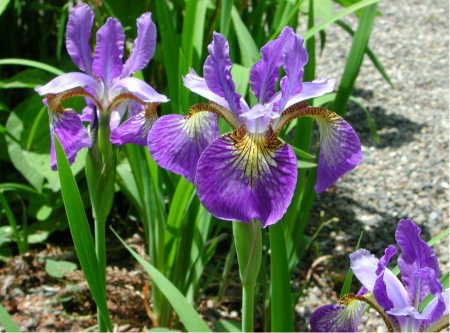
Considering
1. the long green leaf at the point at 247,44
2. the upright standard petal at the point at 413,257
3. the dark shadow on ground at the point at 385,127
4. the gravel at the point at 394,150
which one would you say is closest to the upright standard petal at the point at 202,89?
the upright standard petal at the point at 413,257

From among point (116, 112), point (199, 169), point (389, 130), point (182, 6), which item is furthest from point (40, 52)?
point (199, 169)

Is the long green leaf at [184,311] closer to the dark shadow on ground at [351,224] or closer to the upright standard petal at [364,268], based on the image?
the upright standard petal at [364,268]

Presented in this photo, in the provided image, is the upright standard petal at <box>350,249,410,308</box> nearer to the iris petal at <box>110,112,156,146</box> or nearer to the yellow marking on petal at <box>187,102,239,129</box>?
the yellow marking on petal at <box>187,102,239,129</box>

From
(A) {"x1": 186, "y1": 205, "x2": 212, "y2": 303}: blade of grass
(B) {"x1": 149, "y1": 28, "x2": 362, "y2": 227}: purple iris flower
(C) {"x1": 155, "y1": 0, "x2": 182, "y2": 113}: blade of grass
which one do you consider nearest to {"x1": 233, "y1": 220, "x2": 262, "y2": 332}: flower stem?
(B) {"x1": 149, "y1": 28, "x2": 362, "y2": 227}: purple iris flower

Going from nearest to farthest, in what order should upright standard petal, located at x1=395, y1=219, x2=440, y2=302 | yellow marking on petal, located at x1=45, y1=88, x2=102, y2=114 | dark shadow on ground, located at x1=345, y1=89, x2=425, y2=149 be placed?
upright standard petal, located at x1=395, y1=219, x2=440, y2=302
yellow marking on petal, located at x1=45, y1=88, x2=102, y2=114
dark shadow on ground, located at x1=345, y1=89, x2=425, y2=149

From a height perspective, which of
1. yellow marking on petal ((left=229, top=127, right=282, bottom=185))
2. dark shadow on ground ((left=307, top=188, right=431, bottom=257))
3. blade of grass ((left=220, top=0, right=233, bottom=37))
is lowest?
dark shadow on ground ((left=307, top=188, right=431, bottom=257))

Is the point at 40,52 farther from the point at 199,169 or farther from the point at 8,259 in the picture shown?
the point at 199,169
